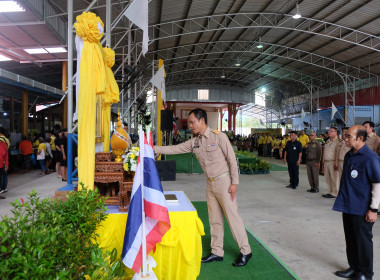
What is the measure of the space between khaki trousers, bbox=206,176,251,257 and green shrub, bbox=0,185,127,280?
120 centimetres

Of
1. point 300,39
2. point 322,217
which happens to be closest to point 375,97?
point 300,39

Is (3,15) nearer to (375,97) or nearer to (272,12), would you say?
(272,12)

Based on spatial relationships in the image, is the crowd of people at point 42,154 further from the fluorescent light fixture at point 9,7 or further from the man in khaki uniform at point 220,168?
the man in khaki uniform at point 220,168

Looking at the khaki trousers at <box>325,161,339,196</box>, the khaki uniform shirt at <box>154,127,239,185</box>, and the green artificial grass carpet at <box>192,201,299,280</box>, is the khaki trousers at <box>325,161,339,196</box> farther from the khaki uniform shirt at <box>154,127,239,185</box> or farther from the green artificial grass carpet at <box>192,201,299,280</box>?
the khaki uniform shirt at <box>154,127,239,185</box>

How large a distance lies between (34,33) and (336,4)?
1219cm

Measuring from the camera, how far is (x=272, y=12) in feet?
44.7

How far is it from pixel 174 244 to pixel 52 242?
47.6 inches

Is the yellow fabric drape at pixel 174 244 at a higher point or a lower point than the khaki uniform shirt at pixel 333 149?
lower

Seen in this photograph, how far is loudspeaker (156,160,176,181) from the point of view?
830 centimetres

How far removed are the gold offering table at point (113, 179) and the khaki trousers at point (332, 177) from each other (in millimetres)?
5025

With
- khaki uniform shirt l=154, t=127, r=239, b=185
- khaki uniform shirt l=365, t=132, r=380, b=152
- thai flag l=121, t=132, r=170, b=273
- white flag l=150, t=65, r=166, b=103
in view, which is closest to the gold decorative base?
khaki uniform shirt l=154, t=127, r=239, b=185

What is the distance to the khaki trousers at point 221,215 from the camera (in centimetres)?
280

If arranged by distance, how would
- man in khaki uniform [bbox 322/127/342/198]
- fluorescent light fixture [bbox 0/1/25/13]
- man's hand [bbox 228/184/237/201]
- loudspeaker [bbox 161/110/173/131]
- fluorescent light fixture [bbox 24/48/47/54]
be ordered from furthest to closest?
fluorescent light fixture [bbox 24/48/47/54] → loudspeaker [bbox 161/110/173/131] → fluorescent light fixture [bbox 0/1/25/13] → man in khaki uniform [bbox 322/127/342/198] → man's hand [bbox 228/184/237/201]

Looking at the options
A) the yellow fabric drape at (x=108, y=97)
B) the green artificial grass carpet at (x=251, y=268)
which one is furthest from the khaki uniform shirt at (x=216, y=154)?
the yellow fabric drape at (x=108, y=97)
